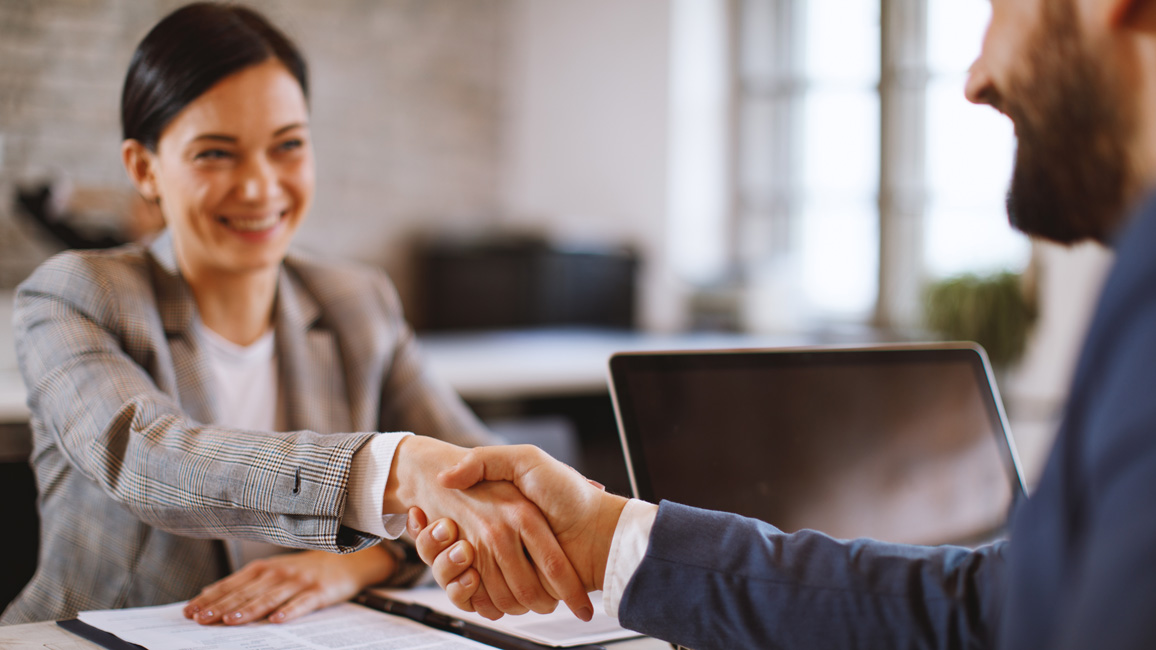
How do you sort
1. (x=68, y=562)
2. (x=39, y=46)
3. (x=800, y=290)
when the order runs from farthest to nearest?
1. (x=800, y=290)
2. (x=39, y=46)
3. (x=68, y=562)

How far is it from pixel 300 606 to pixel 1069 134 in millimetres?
826

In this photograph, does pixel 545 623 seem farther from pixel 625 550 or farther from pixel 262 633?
pixel 262 633

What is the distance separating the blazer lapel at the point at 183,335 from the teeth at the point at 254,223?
94 mm

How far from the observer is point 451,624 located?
2.98 ft

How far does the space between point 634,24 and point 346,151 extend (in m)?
1.63

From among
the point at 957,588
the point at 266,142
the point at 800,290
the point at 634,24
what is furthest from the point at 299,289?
the point at 634,24

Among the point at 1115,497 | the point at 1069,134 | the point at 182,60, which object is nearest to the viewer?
the point at 1115,497

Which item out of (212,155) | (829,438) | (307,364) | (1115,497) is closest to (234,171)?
(212,155)

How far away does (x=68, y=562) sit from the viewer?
1.14 metres

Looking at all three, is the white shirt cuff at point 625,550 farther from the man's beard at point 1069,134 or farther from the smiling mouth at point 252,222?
the smiling mouth at point 252,222

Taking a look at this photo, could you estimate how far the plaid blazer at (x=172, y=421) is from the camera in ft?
3.01

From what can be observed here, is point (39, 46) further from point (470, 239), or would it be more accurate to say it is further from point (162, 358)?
point (162, 358)

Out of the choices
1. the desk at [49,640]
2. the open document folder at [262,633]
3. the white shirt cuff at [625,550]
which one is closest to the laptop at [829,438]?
the white shirt cuff at [625,550]

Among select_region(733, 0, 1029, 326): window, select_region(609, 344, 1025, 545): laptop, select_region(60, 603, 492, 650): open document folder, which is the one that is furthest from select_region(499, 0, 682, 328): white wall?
select_region(60, 603, 492, 650): open document folder
